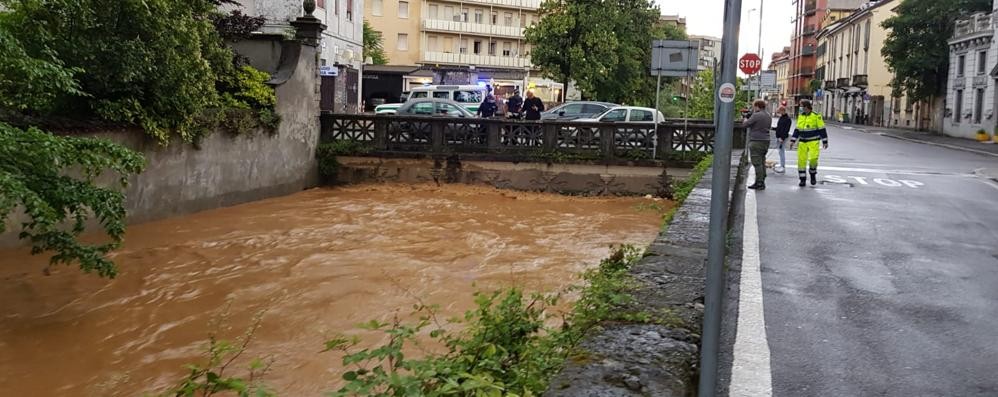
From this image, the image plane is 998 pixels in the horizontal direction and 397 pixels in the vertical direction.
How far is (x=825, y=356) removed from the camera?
500 centimetres

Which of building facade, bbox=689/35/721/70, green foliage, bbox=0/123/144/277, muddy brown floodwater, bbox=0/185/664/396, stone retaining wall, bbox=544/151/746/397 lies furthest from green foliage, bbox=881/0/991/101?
green foliage, bbox=0/123/144/277

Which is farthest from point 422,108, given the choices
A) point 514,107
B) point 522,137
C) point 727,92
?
point 727,92

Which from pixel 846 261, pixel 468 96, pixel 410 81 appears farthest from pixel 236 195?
pixel 410 81

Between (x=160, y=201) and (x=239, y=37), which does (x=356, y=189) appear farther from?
(x=160, y=201)

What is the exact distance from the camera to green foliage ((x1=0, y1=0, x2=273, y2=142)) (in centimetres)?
1021

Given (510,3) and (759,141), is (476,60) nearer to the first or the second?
(510,3)

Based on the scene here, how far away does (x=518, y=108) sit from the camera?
992 inches

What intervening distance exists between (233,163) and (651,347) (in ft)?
45.9

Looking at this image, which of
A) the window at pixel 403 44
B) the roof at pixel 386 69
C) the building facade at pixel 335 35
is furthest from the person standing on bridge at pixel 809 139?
the window at pixel 403 44

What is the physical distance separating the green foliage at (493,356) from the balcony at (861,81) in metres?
71.9

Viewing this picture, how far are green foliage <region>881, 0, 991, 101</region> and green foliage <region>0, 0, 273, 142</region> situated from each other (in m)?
45.7

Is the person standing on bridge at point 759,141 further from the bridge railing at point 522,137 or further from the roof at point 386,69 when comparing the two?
the roof at point 386,69

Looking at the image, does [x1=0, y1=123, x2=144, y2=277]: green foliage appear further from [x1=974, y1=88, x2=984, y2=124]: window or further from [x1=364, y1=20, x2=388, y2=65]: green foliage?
[x1=974, y1=88, x2=984, y2=124]: window

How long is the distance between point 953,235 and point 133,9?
435 inches
